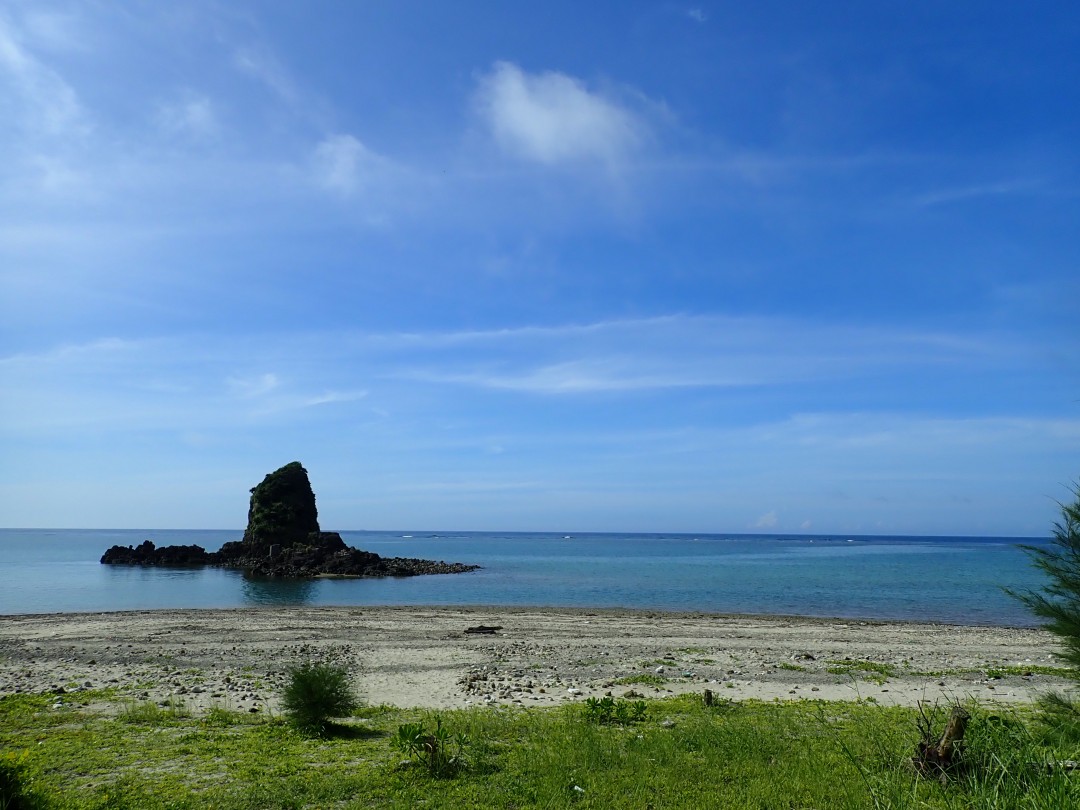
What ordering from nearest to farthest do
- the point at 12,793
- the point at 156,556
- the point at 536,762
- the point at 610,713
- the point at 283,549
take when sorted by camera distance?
the point at 12,793, the point at 536,762, the point at 610,713, the point at 283,549, the point at 156,556

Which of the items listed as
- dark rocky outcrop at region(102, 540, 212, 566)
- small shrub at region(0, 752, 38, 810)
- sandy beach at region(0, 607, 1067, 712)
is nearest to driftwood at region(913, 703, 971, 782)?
sandy beach at region(0, 607, 1067, 712)

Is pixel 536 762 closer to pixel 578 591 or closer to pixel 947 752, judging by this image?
pixel 947 752

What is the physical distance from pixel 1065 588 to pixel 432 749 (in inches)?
383

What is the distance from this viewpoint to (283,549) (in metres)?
100

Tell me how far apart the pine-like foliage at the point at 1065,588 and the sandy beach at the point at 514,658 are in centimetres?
353

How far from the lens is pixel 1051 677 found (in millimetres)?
19812

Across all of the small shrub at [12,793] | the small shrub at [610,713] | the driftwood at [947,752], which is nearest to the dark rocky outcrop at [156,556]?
the small shrub at [610,713]

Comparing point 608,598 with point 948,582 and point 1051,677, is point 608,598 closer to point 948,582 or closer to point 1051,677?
point 1051,677

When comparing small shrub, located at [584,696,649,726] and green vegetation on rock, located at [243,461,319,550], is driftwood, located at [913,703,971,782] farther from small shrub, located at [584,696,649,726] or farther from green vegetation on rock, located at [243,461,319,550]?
green vegetation on rock, located at [243,461,319,550]

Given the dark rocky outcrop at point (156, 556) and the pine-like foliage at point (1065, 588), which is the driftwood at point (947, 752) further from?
the dark rocky outcrop at point (156, 556)

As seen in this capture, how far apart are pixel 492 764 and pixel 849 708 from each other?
8.69 m

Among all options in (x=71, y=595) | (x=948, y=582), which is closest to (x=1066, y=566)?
(x=71, y=595)

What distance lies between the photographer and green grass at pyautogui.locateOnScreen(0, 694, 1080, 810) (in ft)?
27.4

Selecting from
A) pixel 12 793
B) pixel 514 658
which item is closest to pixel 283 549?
pixel 514 658
